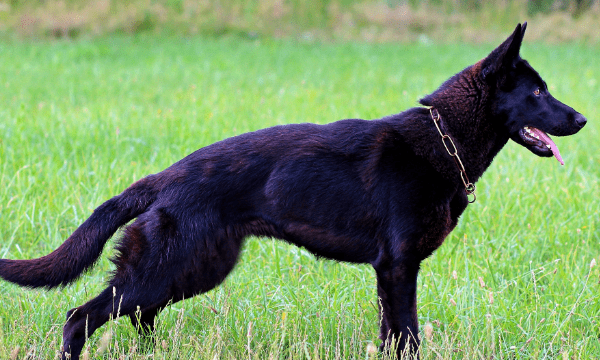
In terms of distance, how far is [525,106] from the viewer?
2.84 meters

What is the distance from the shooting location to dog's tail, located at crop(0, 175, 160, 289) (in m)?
2.54

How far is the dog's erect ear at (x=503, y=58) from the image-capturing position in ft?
8.91

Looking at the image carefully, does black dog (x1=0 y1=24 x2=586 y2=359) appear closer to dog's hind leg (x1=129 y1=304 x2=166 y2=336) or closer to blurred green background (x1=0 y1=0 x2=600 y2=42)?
dog's hind leg (x1=129 y1=304 x2=166 y2=336)

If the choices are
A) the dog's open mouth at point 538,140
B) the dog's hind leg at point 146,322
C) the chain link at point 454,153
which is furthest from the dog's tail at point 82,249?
the dog's open mouth at point 538,140

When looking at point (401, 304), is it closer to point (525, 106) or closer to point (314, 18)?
point (525, 106)

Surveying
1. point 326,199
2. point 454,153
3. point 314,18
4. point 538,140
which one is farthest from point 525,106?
point 314,18

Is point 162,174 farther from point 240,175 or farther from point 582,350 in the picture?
point 582,350

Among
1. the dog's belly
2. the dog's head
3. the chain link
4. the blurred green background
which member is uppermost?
the dog's head

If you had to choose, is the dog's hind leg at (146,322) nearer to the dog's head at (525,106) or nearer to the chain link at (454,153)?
the chain link at (454,153)

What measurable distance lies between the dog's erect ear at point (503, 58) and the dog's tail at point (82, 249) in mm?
1593

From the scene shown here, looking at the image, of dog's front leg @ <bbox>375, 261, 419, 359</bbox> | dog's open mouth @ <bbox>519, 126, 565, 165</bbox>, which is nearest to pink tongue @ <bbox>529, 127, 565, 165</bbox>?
dog's open mouth @ <bbox>519, 126, 565, 165</bbox>

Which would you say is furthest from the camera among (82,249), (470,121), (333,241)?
(470,121)

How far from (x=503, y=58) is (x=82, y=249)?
2.05 m

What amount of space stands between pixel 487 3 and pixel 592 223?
19856mm
